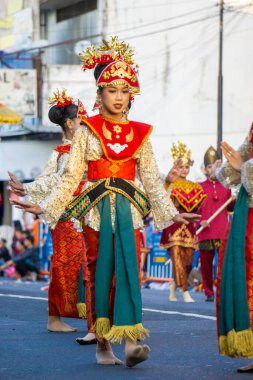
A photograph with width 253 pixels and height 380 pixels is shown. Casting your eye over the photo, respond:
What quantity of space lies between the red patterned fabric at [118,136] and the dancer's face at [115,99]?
0.26 feet

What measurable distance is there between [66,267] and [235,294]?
380 cm

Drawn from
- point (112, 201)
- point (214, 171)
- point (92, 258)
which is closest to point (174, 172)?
point (214, 171)

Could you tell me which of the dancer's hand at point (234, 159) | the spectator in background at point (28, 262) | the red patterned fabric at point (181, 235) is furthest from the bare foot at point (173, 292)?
the dancer's hand at point (234, 159)

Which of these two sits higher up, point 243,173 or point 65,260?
point 243,173

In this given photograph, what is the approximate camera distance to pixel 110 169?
8516 millimetres

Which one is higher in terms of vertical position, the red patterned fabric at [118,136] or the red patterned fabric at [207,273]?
the red patterned fabric at [118,136]

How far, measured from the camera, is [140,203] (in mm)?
8555

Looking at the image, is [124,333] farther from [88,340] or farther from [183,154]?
[183,154]

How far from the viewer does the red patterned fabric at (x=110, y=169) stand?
27.9ft

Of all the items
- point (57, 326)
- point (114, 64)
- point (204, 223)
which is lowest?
point (57, 326)

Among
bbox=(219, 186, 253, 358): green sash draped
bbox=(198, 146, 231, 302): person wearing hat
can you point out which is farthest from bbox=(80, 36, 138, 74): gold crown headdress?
bbox=(198, 146, 231, 302): person wearing hat

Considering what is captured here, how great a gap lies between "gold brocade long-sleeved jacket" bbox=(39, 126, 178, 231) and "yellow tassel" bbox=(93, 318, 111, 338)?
0.62 meters

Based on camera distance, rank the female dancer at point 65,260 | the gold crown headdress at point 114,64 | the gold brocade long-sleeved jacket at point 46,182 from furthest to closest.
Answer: the female dancer at point 65,260 → the gold brocade long-sleeved jacket at point 46,182 → the gold crown headdress at point 114,64

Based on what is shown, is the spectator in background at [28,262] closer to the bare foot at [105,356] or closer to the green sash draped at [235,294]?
the bare foot at [105,356]
